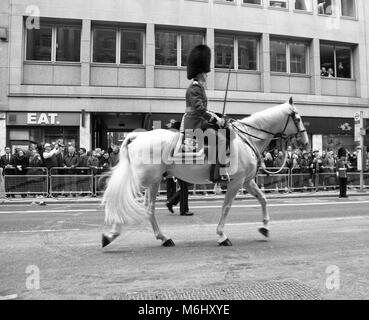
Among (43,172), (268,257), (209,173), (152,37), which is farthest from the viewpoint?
(152,37)

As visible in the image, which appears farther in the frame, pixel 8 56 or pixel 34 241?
pixel 8 56

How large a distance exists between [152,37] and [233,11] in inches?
223

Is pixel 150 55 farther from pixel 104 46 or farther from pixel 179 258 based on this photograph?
pixel 179 258

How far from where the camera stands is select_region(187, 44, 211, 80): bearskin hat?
23.0 ft

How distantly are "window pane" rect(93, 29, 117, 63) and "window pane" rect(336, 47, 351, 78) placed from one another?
15.8 m

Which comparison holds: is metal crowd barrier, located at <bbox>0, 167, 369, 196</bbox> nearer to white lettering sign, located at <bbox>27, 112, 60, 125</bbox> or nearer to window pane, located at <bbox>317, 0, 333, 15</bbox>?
Answer: white lettering sign, located at <bbox>27, 112, 60, 125</bbox>

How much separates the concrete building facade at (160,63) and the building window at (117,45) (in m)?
0.06

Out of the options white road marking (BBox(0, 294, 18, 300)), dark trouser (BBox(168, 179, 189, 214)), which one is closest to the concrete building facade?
dark trouser (BBox(168, 179, 189, 214))

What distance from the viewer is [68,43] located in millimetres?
24344

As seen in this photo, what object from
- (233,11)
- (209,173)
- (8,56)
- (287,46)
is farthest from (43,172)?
(287,46)

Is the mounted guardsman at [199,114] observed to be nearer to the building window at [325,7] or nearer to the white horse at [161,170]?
the white horse at [161,170]

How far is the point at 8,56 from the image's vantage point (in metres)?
23.1

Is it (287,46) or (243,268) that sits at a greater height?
(287,46)
